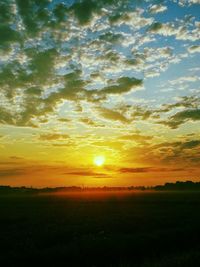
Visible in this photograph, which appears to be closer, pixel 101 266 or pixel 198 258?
pixel 198 258

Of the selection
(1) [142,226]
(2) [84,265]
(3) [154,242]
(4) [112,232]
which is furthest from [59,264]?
(1) [142,226]

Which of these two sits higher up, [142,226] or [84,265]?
[142,226]

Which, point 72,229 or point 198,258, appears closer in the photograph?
point 198,258

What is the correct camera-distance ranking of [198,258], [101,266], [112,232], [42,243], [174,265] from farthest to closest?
[112,232]
[42,243]
[101,266]
[198,258]
[174,265]

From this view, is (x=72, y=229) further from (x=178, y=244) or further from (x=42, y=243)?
(x=178, y=244)

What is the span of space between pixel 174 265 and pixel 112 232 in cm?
1243

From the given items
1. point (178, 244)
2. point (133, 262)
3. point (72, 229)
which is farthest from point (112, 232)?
point (133, 262)

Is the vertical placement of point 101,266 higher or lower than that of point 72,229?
lower

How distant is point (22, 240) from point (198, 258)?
503 inches

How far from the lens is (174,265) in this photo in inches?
669

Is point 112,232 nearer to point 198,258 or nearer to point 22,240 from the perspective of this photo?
point 22,240

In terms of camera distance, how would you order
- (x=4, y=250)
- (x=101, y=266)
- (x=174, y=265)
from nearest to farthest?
(x=174, y=265) < (x=101, y=266) < (x=4, y=250)

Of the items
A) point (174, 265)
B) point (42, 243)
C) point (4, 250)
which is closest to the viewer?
point (174, 265)

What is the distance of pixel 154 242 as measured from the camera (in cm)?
2492
